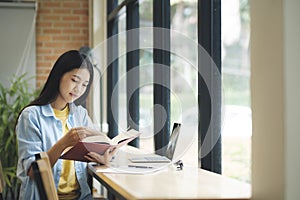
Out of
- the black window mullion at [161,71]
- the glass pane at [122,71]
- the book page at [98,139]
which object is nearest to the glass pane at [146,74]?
the black window mullion at [161,71]

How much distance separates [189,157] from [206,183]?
0.93 meters

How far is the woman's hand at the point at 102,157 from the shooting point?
9.55 ft

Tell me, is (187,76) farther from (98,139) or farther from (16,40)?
(16,40)

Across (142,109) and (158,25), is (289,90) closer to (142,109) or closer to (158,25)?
(158,25)

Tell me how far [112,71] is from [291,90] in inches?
152

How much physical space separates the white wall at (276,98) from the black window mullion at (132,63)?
101 inches

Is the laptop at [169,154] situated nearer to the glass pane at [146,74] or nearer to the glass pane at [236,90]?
the glass pane at [236,90]

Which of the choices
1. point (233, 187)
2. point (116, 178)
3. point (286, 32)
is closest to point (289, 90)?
point (286, 32)

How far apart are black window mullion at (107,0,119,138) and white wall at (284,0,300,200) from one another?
3586 mm

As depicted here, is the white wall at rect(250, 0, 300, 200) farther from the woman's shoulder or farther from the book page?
the woman's shoulder

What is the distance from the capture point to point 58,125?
3.12m

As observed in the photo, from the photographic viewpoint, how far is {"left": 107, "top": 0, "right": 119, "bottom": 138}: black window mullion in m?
5.37

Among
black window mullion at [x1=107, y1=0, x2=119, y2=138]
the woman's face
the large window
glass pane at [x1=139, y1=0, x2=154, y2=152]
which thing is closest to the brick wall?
black window mullion at [x1=107, y1=0, x2=119, y2=138]

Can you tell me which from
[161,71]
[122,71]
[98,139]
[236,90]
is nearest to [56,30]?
[122,71]
